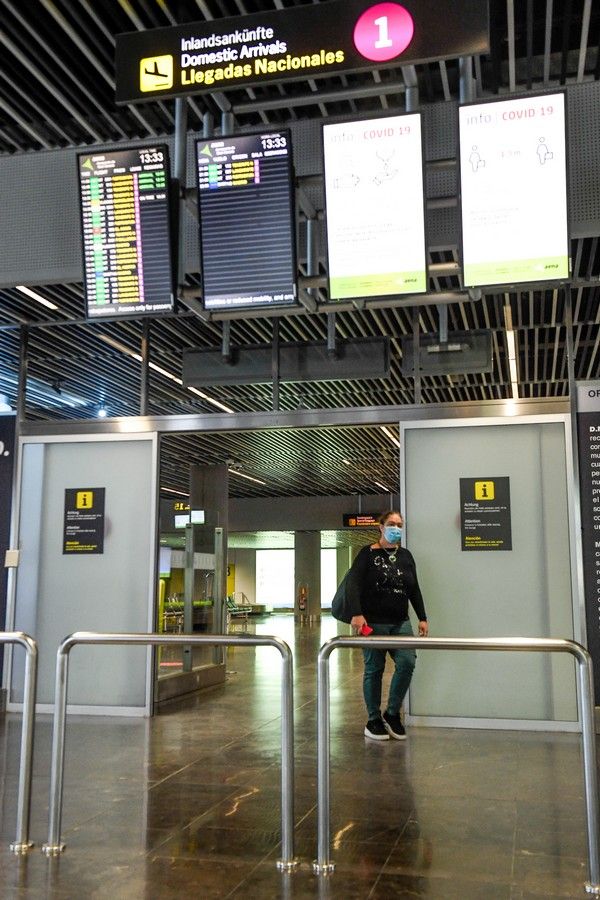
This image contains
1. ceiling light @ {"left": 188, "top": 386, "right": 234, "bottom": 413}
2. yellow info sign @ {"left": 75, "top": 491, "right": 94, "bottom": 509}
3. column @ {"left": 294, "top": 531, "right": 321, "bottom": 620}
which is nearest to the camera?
yellow info sign @ {"left": 75, "top": 491, "right": 94, "bottom": 509}

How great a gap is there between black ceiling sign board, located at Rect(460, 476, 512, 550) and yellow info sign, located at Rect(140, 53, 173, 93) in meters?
3.75

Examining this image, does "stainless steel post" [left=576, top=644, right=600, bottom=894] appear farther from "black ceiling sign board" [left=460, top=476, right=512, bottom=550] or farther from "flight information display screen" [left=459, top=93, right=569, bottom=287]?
"black ceiling sign board" [left=460, top=476, right=512, bottom=550]

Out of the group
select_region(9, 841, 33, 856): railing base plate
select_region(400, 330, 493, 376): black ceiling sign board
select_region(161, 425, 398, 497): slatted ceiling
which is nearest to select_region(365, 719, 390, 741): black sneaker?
select_region(9, 841, 33, 856): railing base plate

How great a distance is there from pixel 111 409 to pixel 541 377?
6343 millimetres

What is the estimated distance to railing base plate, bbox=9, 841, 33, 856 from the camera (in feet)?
11.7

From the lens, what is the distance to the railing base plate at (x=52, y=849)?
3.54 meters

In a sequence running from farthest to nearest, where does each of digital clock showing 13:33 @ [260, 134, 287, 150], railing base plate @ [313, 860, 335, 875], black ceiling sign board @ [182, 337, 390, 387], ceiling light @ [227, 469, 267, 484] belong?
1. ceiling light @ [227, 469, 267, 484]
2. black ceiling sign board @ [182, 337, 390, 387]
3. digital clock showing 13:33 @ [260, 134, 287, 150]
4. railing base plate @ [313, 860, 335, 875]

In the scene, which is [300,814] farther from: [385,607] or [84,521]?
[84,521]

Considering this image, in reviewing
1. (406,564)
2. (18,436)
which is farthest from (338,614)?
(18,436)

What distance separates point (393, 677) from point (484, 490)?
170 cm

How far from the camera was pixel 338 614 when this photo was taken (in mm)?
6168

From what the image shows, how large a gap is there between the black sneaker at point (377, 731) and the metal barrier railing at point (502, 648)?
109 inches

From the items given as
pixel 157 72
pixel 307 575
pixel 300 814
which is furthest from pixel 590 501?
pixel 307 575

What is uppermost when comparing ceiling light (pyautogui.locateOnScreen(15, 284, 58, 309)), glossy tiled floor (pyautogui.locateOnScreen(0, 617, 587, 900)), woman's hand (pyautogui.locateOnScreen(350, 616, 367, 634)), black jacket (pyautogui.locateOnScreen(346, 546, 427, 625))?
ceiling light (pyautogui.locateOnScreen(15, 284, 58, 309))
